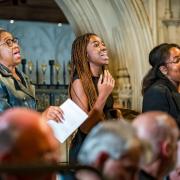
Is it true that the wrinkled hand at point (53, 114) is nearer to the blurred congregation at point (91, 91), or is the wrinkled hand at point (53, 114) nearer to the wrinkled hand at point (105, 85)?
the blurred congregation at point (91, 91)

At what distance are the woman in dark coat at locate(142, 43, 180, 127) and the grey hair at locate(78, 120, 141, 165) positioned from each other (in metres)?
1.84

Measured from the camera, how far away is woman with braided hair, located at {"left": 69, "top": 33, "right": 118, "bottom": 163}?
3673 millimetres

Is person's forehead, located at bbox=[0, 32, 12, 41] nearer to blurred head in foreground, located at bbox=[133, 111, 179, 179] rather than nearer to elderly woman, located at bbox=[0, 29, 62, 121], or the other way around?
elderly woman, located at bbox=[0, 29, 62, 121]

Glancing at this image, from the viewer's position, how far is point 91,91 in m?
3.75

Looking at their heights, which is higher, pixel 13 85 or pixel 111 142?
pixel 13 85

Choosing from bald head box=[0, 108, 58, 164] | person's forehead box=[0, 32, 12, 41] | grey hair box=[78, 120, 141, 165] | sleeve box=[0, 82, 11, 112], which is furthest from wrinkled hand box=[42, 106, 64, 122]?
bald head box=[0, 108, 58, 164]

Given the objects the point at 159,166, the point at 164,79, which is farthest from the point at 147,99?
the point at 159,166

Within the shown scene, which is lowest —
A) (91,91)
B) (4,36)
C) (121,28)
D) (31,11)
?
(91,91)

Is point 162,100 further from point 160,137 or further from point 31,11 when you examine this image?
point 31,11

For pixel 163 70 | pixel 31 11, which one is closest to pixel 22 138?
pixel 163 70

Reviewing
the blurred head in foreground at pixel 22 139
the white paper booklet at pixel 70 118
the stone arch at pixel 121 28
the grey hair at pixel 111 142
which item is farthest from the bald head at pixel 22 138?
the stone arch at pixel 121 28

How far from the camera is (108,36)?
5.23 meters

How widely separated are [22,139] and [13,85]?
1.97m

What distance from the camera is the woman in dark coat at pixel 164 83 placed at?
143 inches
